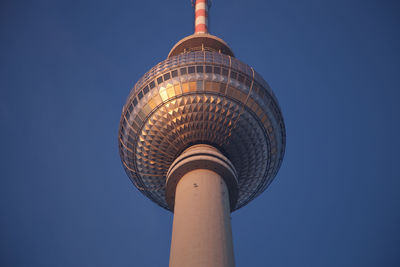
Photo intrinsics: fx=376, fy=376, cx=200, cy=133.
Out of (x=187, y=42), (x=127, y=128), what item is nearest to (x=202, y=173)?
(x=127, y=128)

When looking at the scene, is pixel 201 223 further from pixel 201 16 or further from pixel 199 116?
pixel 201 16

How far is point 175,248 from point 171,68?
1199 centimetres

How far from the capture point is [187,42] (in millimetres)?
30922

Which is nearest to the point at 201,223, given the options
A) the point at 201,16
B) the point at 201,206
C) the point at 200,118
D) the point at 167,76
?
the point at 201,206

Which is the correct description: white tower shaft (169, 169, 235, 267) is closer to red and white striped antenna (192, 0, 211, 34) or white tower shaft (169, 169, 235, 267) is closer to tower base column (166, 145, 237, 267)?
tower base column (166, 145, 237, 267)

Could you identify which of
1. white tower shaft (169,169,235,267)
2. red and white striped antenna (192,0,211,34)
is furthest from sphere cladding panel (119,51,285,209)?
red and white striped antenna (192,0,211,34)

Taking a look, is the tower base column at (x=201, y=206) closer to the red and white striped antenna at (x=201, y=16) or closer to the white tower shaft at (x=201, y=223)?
the white tower shaft at (x=201, y=223)

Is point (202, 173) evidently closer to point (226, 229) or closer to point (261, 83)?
point (226, 229)

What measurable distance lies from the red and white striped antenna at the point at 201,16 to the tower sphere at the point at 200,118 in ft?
36.4

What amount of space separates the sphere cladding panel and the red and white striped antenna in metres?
11.2

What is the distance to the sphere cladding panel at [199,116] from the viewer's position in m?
24.1

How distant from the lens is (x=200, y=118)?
23953mm

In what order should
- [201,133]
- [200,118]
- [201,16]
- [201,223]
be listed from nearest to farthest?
[201,223], [200,118], [201,133], [201,16]

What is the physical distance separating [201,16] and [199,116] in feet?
55.6
